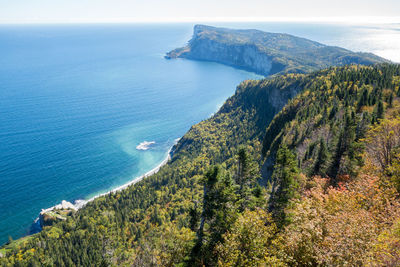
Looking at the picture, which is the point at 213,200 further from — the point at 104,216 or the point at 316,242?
the point at 104,216

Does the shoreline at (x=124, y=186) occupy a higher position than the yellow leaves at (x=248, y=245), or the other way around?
the yellow leaves at (x=248, y=245)

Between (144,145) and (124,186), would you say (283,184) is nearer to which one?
(124,186)

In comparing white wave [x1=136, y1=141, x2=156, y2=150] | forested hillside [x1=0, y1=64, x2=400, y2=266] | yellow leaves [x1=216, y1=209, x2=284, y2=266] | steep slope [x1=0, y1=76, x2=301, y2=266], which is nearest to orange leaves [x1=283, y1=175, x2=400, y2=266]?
forested hillside [x1=0, y1=64, x2=400, y2=266]

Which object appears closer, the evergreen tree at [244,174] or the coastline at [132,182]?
the evergreen tree at [244,174]

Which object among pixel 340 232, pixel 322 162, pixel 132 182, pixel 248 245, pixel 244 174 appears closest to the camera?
pixel 340 232

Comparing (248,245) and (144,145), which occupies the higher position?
(248,245)

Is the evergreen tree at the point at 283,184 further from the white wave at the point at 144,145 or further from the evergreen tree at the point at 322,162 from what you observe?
the white wave at the point at 144,145

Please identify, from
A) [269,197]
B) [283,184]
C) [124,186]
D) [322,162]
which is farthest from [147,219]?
[322,162]

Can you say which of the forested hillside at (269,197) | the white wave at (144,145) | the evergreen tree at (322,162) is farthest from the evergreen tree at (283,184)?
the white wave at (144,145)
